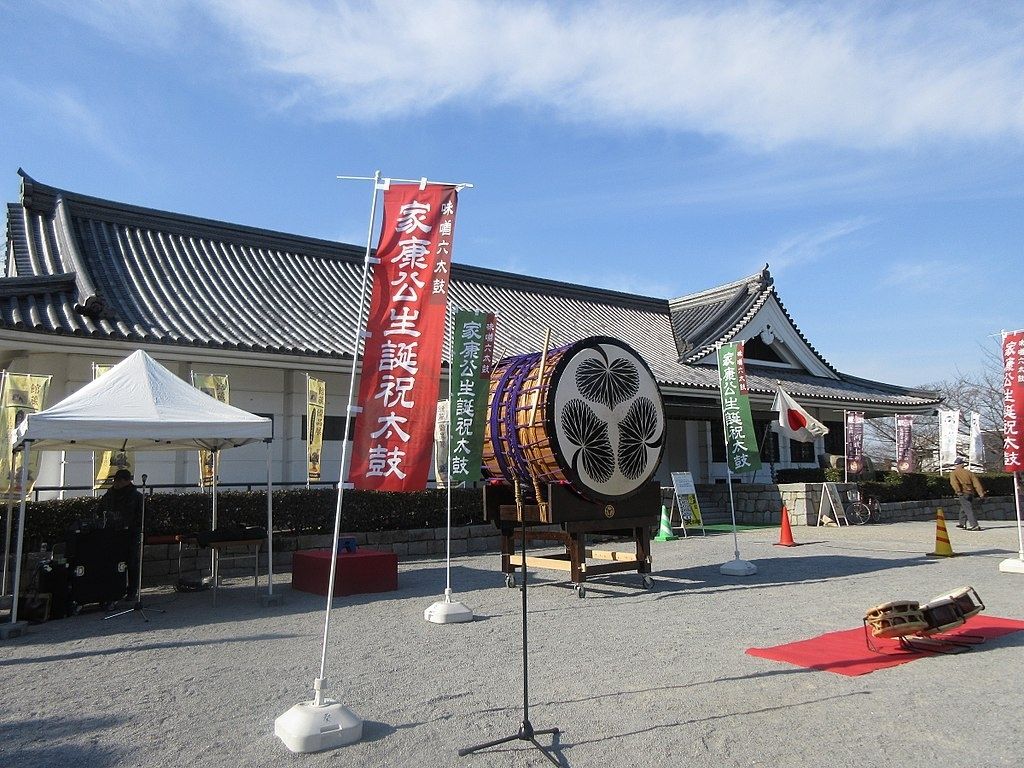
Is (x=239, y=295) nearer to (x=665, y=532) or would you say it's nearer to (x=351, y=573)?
(x=351, y=573)

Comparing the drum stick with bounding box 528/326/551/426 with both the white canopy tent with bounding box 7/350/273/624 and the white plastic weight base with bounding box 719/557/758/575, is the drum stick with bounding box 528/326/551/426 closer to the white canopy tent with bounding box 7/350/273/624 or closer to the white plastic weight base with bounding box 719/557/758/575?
the white canopy tent with bounding box 7/350/273/624

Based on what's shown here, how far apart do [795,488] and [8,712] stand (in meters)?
17.0

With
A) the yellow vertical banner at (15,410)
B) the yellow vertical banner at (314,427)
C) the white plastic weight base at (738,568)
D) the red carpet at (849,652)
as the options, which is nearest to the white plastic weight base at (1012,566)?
the white plastic weight base at (738,568)

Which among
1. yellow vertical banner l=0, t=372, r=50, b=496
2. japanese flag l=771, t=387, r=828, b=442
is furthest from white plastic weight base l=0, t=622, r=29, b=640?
japanese flag l=771, t=387, r=828, b=442

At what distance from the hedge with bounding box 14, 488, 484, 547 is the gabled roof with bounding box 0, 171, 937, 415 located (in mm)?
2580

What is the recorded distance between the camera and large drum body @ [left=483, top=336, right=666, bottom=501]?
9.01 metres

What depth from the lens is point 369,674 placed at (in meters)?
5.65

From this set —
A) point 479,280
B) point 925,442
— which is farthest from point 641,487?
point 925,442

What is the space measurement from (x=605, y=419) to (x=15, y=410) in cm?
729

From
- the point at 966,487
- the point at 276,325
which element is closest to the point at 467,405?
the point at 276,325

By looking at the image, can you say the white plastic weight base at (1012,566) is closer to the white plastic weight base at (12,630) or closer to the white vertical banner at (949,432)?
the white vertical banner at (949,432)

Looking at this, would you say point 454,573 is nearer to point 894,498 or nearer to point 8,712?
point 8,712

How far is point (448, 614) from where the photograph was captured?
24.8 feet

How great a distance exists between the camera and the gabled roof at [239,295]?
41.0 ft
